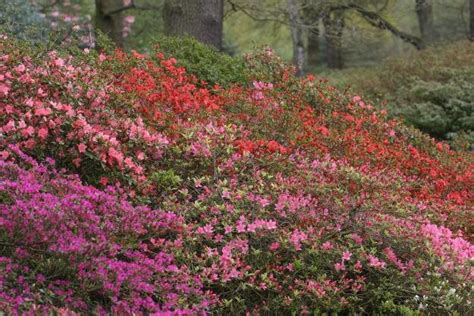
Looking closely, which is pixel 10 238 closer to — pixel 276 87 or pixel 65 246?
pixel 65 246

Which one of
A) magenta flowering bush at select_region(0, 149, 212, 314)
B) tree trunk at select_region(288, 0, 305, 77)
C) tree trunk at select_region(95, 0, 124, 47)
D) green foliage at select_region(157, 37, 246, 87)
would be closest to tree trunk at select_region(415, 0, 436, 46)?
tree trunk at select_region(288, 0, 305, 77)

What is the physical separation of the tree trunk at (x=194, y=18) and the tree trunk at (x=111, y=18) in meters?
2.75

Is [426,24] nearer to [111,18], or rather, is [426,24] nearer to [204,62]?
[111,18]

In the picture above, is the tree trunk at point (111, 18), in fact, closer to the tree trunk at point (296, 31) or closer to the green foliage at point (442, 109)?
the tree trunk at point (296, 31)

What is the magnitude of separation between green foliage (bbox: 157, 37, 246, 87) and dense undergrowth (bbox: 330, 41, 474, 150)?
2849mm

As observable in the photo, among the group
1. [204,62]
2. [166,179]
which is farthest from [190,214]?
[204,62]

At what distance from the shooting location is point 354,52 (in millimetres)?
27781

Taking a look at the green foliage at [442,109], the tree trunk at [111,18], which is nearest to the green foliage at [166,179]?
the green foliage at [442,109]

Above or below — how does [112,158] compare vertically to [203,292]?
above

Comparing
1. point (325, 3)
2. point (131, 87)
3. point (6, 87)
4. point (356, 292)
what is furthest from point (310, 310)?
point (325, 3)

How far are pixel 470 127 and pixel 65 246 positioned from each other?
390 inches

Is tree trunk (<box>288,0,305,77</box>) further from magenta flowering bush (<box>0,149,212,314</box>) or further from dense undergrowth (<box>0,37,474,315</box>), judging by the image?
magenta flowering bush (<box>0,149,212,314</box>)

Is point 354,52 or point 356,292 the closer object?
point 356,292

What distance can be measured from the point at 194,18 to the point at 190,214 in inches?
223
